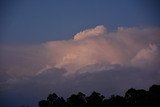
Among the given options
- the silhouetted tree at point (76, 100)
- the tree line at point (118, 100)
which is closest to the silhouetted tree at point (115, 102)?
the tree line at point (118, 100)

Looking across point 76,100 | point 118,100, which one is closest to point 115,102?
point 118,100

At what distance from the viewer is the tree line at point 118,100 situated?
101 m

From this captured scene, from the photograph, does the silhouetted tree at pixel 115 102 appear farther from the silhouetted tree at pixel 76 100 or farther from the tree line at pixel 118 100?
the silhouetted tree at pixel 76 100

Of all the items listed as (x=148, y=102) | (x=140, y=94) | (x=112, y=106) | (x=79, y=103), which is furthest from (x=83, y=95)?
(x=148, y=102)

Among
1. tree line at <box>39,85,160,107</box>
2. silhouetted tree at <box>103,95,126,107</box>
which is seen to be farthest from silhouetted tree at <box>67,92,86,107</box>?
silhouetted tree at <box>103,95,126,107</box>

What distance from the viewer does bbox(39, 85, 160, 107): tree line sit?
10106 cm

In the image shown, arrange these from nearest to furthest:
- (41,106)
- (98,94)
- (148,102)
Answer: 1. (148,102)
2. (98,94)
3. (41,106)

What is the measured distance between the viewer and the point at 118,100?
374 ft

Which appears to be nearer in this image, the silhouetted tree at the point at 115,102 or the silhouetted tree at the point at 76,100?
the silhouetted tree at the point at 115,102

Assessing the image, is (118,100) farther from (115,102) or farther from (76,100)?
(76,100)

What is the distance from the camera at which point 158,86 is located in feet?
347

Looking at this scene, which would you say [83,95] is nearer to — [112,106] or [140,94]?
[112,106]

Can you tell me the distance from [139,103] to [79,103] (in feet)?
82.7

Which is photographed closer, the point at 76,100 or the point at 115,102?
the point at 115,102
